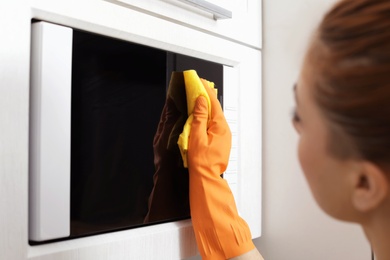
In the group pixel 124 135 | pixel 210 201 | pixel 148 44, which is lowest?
pixel 210 201

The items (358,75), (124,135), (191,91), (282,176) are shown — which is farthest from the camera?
(282,176)

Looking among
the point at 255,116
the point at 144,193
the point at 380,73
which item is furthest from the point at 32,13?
the point at 255,116

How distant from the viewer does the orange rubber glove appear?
857 millimetres

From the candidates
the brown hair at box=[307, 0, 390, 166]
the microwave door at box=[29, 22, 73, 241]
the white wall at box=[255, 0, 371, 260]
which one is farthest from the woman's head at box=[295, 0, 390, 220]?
the white wall at box=[255, 0, 371, 260]

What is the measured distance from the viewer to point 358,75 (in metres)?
0.39

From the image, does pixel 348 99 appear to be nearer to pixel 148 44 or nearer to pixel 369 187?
pixel 369 187

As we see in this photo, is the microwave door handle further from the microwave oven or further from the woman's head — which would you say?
the woman's head

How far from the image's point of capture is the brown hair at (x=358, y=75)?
39cm

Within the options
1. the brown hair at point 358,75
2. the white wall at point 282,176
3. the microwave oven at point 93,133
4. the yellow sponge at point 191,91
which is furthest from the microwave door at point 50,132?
the white wall at point 282,176

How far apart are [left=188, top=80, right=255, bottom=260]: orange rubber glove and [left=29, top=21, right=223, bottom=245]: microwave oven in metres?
0.03

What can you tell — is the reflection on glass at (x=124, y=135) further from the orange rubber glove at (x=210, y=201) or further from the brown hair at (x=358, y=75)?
the brown hair at (x=358, y=75)

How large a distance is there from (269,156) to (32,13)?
614 mm

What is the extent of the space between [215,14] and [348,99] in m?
0.55

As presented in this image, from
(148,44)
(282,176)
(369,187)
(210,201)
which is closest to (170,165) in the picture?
(210,201)
